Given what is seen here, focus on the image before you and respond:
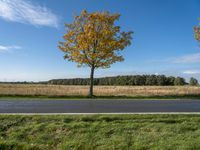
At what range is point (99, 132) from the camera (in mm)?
7477

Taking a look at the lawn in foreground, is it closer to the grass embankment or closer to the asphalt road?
the asphalt road

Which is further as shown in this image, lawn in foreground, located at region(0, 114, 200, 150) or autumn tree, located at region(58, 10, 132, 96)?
autumn tree, located at region(58, 10, 132, 96)

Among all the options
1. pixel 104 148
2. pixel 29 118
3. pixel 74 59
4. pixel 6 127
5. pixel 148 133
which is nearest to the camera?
pixel 104 148

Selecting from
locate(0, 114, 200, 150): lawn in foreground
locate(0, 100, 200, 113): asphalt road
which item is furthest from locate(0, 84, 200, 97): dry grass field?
locate(0, 114, 200, 150): lawn in foreground

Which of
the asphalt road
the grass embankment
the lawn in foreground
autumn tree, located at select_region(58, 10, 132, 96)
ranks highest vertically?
autumn tree, located at select_region(58, 10, 132, 96)

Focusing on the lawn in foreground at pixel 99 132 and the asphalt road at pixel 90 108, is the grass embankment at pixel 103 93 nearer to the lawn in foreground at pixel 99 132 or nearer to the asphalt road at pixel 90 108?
the asphalt road at pixel 90 108

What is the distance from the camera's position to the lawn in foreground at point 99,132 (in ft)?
21.5

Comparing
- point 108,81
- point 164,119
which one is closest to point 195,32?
point 164,119

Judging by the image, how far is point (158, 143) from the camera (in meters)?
6.57

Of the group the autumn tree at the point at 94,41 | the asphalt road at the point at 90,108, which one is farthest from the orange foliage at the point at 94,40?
the asphalt road at the point at 90,108

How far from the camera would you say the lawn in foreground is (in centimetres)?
654

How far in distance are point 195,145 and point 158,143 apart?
0.92m

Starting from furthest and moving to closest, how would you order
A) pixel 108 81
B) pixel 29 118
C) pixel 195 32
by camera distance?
pixel 108 81 < pixel 195 32 < pixel 29 118

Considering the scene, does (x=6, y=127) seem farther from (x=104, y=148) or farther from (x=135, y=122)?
(x=135, y=122)
